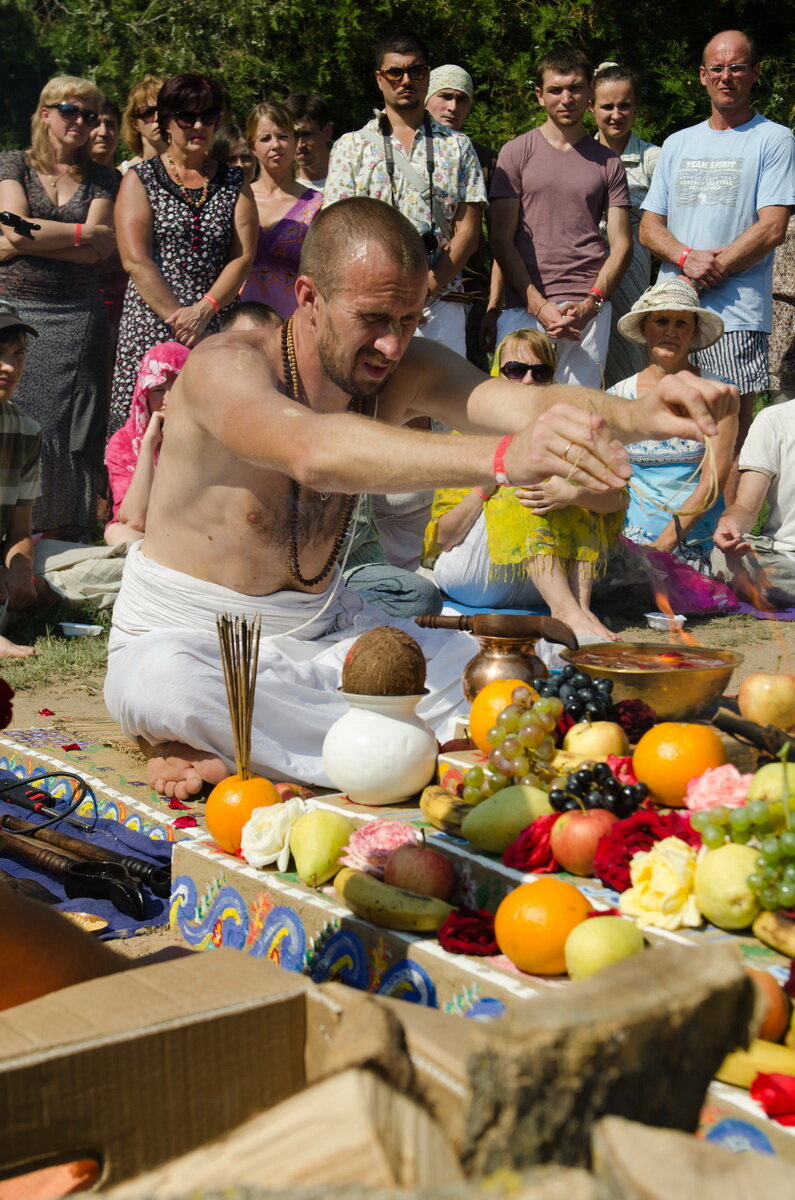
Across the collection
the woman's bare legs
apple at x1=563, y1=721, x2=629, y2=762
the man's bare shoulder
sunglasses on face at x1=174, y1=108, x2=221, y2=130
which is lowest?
the woman's bare legs

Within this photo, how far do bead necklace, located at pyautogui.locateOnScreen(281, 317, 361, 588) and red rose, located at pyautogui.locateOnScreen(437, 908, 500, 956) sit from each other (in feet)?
6.33

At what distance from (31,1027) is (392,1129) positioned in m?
0.56

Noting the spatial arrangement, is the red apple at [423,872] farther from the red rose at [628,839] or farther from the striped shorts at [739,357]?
the striped shorts at [739,357]

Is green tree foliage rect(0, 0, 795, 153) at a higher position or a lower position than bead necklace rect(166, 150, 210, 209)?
higher

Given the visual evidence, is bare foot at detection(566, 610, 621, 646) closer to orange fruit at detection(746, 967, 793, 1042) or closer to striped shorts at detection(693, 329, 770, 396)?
striped shorts at detection(693, 329, 770, 396)

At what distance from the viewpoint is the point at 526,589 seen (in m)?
6.50

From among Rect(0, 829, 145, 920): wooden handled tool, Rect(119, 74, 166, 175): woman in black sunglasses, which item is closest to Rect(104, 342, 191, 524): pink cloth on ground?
Rect(119, 74, 166, 175): woman in black sunglasses

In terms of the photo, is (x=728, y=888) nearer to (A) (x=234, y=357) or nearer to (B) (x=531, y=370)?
(A) (x=234, y=357)

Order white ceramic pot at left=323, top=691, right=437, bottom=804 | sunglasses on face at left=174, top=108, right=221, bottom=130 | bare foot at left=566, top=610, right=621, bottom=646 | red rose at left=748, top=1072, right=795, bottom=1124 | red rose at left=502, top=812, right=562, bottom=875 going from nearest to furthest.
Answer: red rose at left=748, top=1072, right=795, bottom=1124
red rose at left=502, top=812, right=562, bottom=875
white ceramic pot at left=323, top=691, right=437, bottom=804
bare foot at left=566, top=610, right=621, bottom=646
sunglasses on face at left=174, top=108, right=221, bottom=130

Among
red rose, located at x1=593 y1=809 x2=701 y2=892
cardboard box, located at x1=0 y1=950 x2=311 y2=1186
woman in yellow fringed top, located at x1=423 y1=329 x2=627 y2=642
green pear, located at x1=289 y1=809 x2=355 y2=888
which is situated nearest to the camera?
cardboard box, located at x1=0 y1=950 x2=311 y2=1186

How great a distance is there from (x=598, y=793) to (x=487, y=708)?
1.99ft

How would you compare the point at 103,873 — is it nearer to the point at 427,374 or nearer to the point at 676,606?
the point at 427,374

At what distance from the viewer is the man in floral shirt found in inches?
254

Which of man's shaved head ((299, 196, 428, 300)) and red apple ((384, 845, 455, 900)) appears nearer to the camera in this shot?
red apple ((384, 845, 455, 900))
